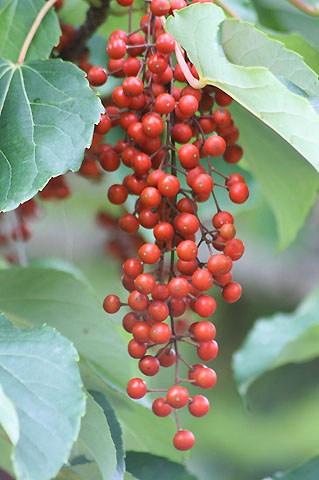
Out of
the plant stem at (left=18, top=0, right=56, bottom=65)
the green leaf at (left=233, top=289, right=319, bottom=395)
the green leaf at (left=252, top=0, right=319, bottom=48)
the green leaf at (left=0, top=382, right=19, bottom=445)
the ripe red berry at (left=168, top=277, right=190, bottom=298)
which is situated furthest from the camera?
the green leaf at (left=233, top=289, right=319, bottom=395)

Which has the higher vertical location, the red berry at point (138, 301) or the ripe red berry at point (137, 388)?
the red berry at point (138, 301)

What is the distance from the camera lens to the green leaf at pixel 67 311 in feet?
2.84

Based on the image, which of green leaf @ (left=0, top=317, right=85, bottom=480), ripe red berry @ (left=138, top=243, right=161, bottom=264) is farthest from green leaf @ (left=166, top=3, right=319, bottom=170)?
green leaf @ (left=0, top=317, right=85, bottom=480)

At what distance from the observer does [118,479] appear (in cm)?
63

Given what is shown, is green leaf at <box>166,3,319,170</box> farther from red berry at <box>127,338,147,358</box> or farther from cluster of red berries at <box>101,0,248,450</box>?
red berry at <box>127,338,147,358</box>

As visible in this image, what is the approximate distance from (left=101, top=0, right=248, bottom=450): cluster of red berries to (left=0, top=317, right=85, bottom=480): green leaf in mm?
96

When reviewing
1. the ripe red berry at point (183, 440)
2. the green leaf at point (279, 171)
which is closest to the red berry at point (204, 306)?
the ripe red berry at point (183, 440)

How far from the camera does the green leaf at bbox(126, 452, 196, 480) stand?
784 millimetres

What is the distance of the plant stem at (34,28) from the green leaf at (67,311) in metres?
0.27

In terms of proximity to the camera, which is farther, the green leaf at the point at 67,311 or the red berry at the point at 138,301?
the green leaf at the point at 67,311

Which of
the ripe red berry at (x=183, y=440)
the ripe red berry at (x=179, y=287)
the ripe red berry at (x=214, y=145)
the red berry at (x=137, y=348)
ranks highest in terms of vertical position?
the ripe red berry at (x=214, y=145)

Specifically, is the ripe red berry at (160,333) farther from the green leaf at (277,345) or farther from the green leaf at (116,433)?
the green leaf at (277,345)

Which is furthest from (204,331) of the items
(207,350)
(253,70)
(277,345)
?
(277,345)

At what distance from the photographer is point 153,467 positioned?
79 centimetres
